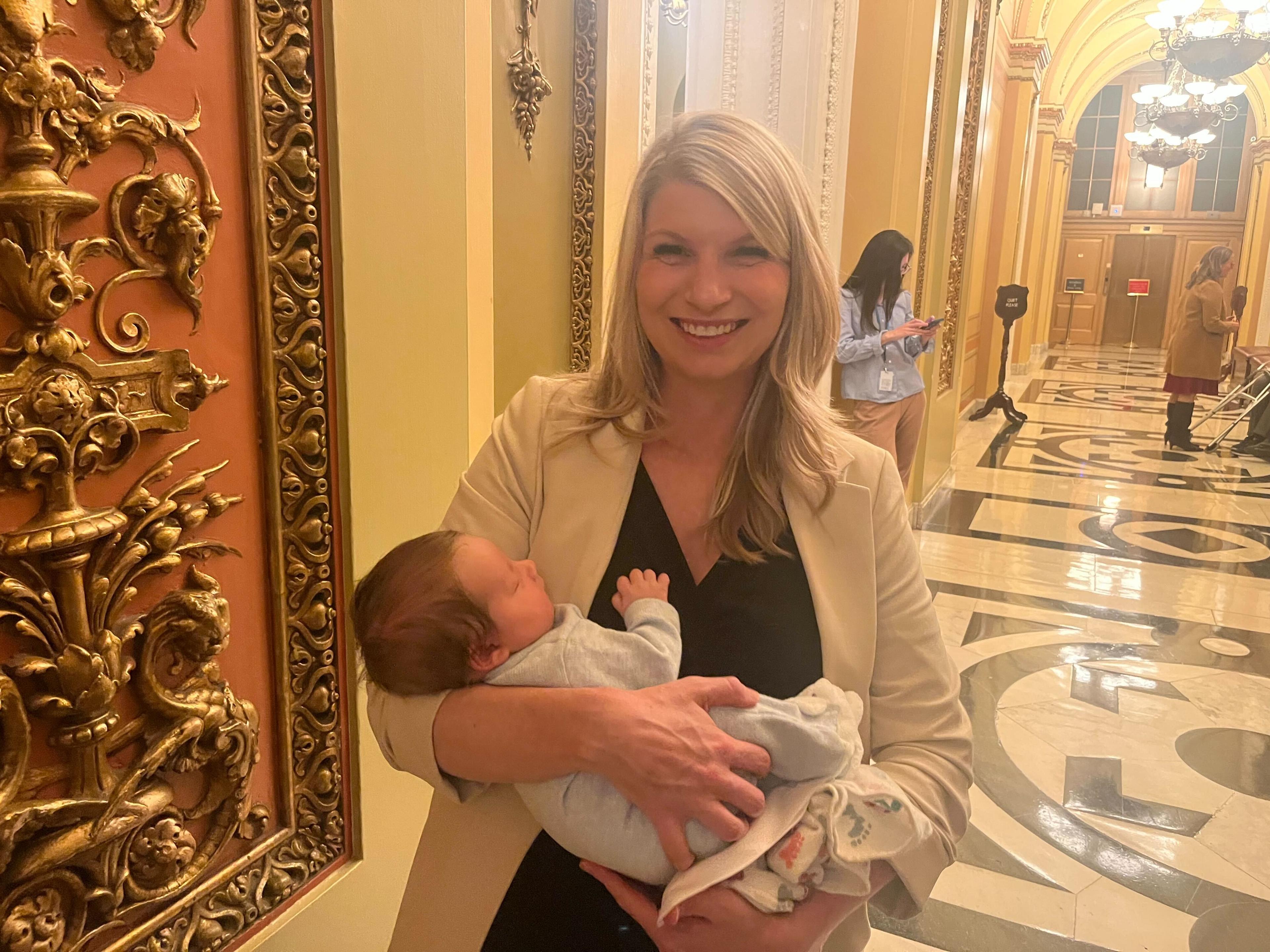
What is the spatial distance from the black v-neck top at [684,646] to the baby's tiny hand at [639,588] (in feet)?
0.10

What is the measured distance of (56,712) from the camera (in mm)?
1052

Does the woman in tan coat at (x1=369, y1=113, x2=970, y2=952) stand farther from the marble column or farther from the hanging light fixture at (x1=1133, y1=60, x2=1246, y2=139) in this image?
the marble column

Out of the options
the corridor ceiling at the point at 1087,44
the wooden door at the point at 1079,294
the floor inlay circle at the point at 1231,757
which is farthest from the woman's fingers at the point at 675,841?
A: the wooden door at the point at 1079,294

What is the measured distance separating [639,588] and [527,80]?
1.53 metres

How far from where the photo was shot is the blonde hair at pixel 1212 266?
8195 millimetres

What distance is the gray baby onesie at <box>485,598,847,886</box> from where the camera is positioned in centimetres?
93

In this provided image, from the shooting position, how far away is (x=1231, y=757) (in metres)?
3.05

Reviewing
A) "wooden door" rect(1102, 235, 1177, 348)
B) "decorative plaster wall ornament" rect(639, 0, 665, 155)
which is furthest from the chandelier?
"wooden door" rect(1102, 235, 1177, 348)

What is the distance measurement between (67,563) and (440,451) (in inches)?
29.4

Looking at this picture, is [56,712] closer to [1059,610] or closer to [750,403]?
[750,403]

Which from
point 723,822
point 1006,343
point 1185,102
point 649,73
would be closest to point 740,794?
point 723,822

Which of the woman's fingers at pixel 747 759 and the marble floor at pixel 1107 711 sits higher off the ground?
the woman's fingers at pixel 747 759

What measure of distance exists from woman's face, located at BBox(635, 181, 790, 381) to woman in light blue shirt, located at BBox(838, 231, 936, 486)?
3.39m

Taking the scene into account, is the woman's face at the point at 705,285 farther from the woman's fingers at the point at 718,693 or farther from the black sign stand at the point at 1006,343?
the black sign stand at the point at 1006,343
